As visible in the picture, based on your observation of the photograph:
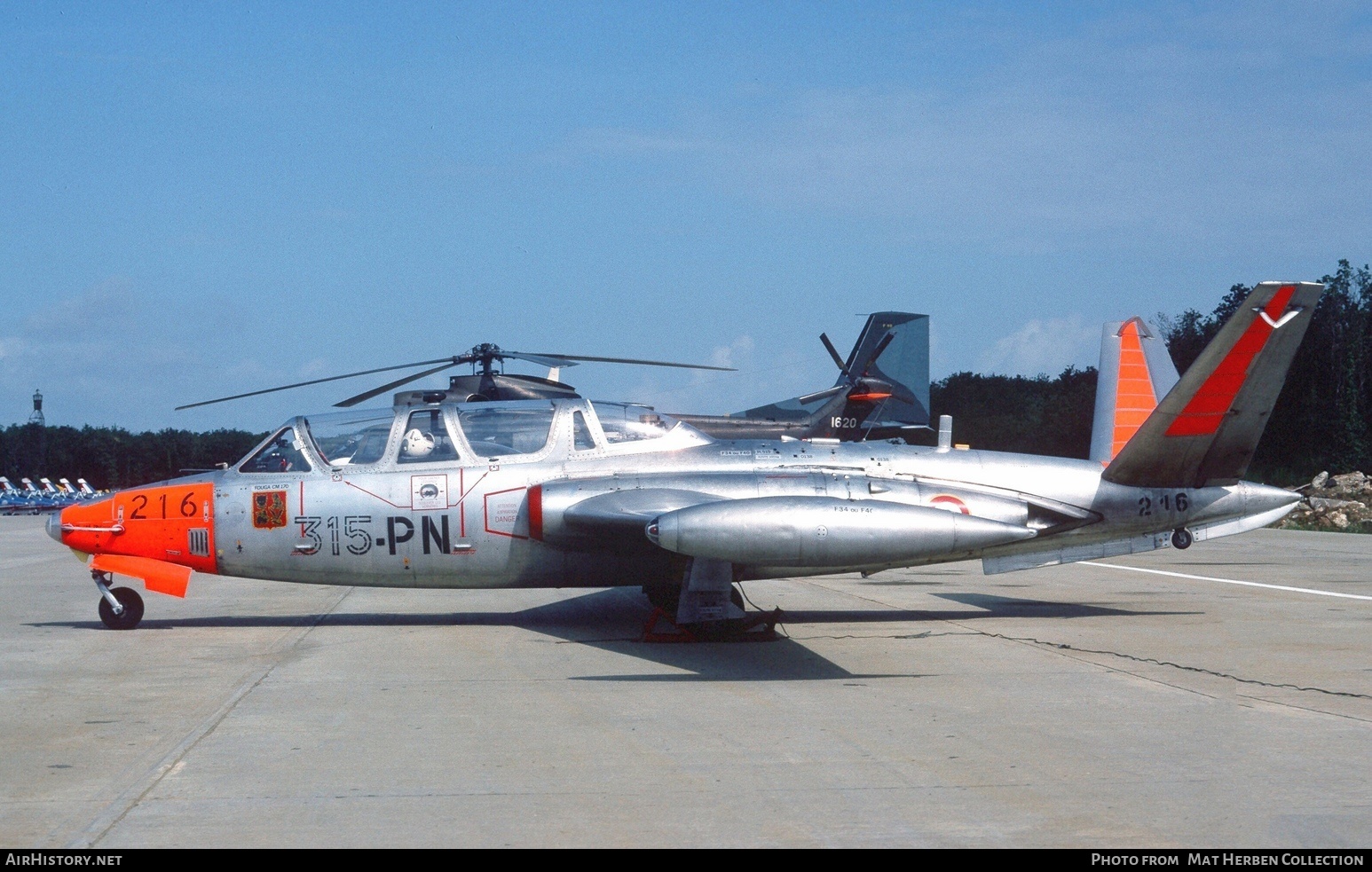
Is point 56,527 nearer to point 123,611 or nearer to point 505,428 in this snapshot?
point 123,611

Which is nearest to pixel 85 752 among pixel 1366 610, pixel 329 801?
pixel 329 801

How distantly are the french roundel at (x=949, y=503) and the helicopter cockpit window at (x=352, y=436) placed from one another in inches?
221

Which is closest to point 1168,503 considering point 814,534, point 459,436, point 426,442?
point 814,534

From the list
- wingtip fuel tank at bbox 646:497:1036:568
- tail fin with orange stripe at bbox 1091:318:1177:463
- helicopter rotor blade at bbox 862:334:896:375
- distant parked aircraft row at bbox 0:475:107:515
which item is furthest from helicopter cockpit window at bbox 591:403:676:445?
distant parked aircraft row at bbox 0:475:107:515

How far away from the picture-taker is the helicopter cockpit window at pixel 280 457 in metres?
12.4

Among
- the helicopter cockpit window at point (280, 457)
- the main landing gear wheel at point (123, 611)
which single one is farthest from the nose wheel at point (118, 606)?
the helicopter cockpit window at point (280, 457)

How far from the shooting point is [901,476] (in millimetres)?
12398

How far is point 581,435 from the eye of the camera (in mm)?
12523

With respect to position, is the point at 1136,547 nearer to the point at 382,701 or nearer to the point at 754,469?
the point at 754,469

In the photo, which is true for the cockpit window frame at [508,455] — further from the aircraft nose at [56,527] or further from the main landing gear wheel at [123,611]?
the aircraft nose at [56,527]

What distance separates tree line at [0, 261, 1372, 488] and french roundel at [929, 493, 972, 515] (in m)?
47.0

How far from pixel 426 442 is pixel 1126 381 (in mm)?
8636

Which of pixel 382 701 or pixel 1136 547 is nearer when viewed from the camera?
pixel 382 701

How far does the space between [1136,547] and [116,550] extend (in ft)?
35.5
